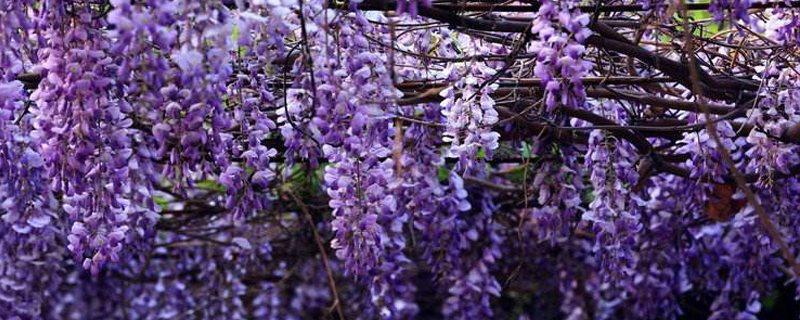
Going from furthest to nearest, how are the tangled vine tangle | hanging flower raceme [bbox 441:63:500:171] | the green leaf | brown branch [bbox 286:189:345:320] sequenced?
the green leaf < brown branch [bbox 286:189:345:320] < hanging flower raceme [bbox 441:63:500:171] < the tangled vine tangle

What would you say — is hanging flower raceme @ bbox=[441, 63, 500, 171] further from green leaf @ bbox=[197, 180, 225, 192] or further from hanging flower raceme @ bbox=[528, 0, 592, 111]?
green leaf @ bbox=[197, 180, 225, 192]

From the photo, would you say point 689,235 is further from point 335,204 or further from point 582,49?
point 582,49

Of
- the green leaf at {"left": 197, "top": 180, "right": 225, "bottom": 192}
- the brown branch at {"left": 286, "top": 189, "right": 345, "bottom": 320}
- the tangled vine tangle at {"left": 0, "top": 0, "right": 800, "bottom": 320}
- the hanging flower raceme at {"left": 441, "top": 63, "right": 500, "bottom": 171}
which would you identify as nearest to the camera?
the tangled vine tangle at {"left": 0, "top": 0, "right": 800, "bottom": 320}

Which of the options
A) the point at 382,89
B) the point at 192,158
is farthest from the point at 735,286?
the point at 192,158

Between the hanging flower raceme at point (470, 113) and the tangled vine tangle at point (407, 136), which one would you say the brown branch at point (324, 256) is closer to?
the tangled vine tangle at point (407, 136)

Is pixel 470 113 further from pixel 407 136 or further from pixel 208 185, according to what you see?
pixel 208 185

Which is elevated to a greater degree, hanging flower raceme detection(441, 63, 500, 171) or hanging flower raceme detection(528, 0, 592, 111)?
hanging flower raceme detection(528, 0, 592, 111)

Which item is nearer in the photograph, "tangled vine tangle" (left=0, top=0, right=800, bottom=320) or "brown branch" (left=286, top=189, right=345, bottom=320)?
"tangled vine tangle" (left=0, top=0, right=800, bottom=320)

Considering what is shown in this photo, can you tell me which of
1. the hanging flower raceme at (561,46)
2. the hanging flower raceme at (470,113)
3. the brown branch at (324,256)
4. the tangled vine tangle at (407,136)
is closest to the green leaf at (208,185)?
the tangled vine tangle at (407,136)

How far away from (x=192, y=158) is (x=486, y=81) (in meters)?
0.78

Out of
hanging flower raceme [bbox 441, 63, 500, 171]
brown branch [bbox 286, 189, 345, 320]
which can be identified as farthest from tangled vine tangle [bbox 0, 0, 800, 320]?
brown branch [bbox 286, 189, 345, 320]

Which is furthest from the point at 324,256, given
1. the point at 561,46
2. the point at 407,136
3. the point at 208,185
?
the point at 561,46

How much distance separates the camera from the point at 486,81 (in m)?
2.81

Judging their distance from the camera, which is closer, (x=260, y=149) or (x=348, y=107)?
(x=348, y=107)
